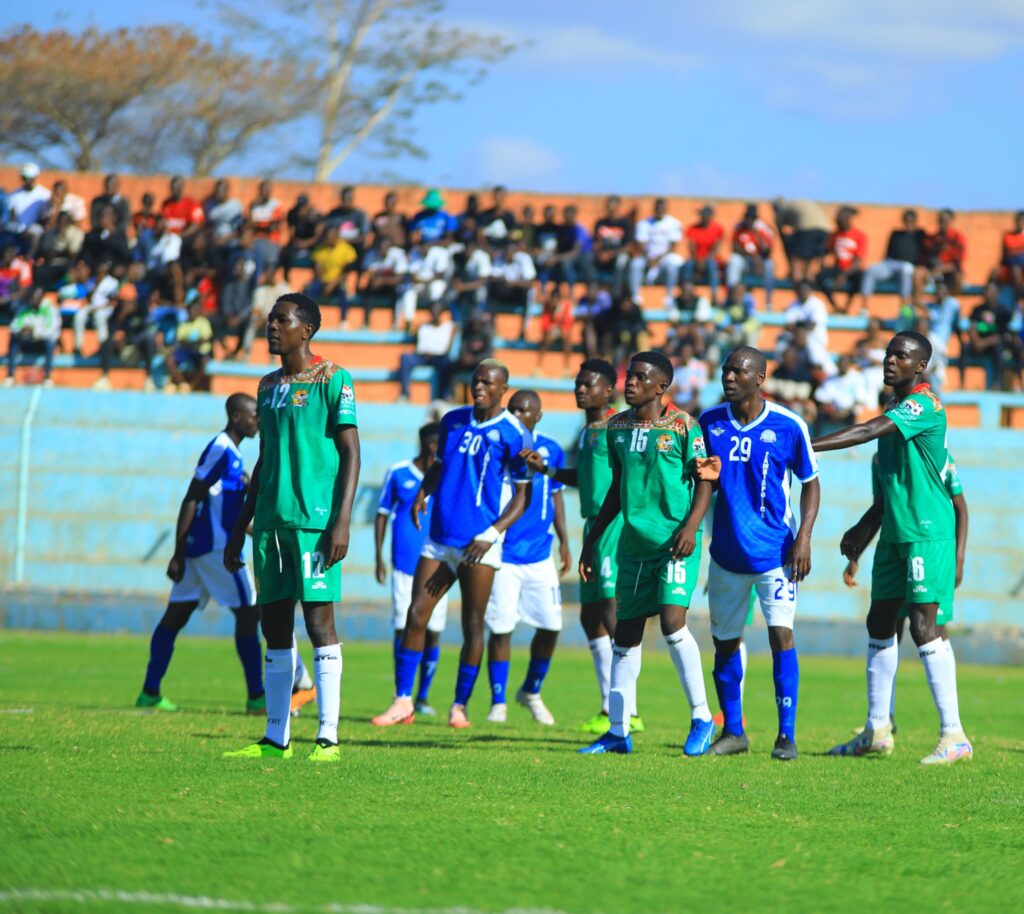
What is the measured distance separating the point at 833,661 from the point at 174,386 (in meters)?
12.0

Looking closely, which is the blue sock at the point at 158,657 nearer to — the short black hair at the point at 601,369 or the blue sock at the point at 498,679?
the blue sock at the point at 498,679

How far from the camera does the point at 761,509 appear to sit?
948 centimetres

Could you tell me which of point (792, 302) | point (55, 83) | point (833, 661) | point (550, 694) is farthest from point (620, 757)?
point (55, 83)

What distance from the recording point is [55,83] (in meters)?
44.9

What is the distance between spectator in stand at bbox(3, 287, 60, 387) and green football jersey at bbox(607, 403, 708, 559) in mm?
19189

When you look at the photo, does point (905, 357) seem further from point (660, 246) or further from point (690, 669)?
point (660, 246)

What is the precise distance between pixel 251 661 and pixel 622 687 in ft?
12.3

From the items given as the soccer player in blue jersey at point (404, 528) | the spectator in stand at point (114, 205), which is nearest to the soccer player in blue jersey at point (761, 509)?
the soccer player in blue jersey at point (404, 528)

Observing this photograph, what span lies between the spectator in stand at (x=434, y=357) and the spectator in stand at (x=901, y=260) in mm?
8051

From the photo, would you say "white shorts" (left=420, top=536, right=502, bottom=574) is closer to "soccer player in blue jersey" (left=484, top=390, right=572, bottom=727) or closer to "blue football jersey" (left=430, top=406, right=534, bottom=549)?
"blue football jersey" (left=430, top=406, right=534, bottom=549)

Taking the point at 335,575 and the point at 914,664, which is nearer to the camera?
the point at 335,575

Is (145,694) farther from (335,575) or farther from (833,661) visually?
(833,661)

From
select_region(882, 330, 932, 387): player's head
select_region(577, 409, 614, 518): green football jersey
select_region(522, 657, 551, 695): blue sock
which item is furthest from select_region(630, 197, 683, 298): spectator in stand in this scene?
select_region(882, 330, 932, 387): player's head

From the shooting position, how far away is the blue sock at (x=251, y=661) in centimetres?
1191
